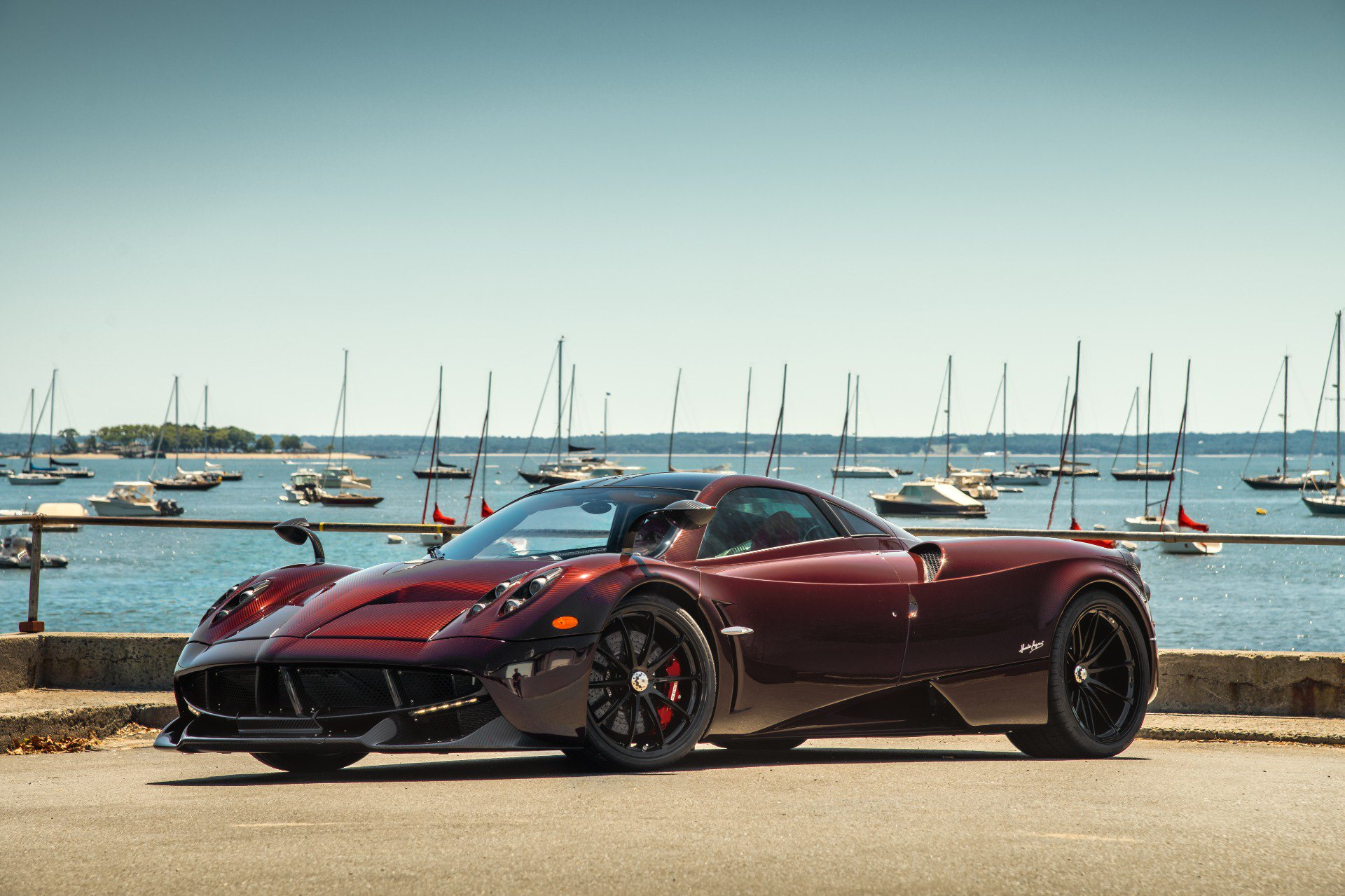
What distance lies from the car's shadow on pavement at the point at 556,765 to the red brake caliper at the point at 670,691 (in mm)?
196

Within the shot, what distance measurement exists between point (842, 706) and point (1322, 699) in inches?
173

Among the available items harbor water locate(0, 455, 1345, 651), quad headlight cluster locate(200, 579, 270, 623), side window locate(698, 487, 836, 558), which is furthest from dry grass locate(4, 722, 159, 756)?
harbor water locate(0, 455, 1345, 651)

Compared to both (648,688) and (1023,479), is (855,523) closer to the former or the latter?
(648,688)

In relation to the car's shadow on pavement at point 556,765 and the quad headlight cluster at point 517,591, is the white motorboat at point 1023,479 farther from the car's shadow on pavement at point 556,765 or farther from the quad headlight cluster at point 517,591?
the quad headlight cluster at point 517,591

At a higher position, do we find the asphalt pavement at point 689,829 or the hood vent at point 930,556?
the hood vent at point 930,556

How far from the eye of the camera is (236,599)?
6180 mm

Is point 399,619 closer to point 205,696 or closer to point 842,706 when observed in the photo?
point 205,696

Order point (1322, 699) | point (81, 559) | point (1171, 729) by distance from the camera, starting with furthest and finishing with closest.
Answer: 1. point (81, 559)
2. point (1322, 699)
3. point (1171, 729)

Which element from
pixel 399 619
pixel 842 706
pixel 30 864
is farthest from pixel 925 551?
pixel 30 864

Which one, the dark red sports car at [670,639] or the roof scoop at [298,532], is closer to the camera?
the dark red sports car at [670,639]

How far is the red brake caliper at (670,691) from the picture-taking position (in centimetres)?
562

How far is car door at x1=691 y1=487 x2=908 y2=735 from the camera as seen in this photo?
5.85 m

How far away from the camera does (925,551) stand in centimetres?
668

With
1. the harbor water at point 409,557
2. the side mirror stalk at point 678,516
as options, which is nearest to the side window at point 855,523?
the side mirror stalk at point 678,516
